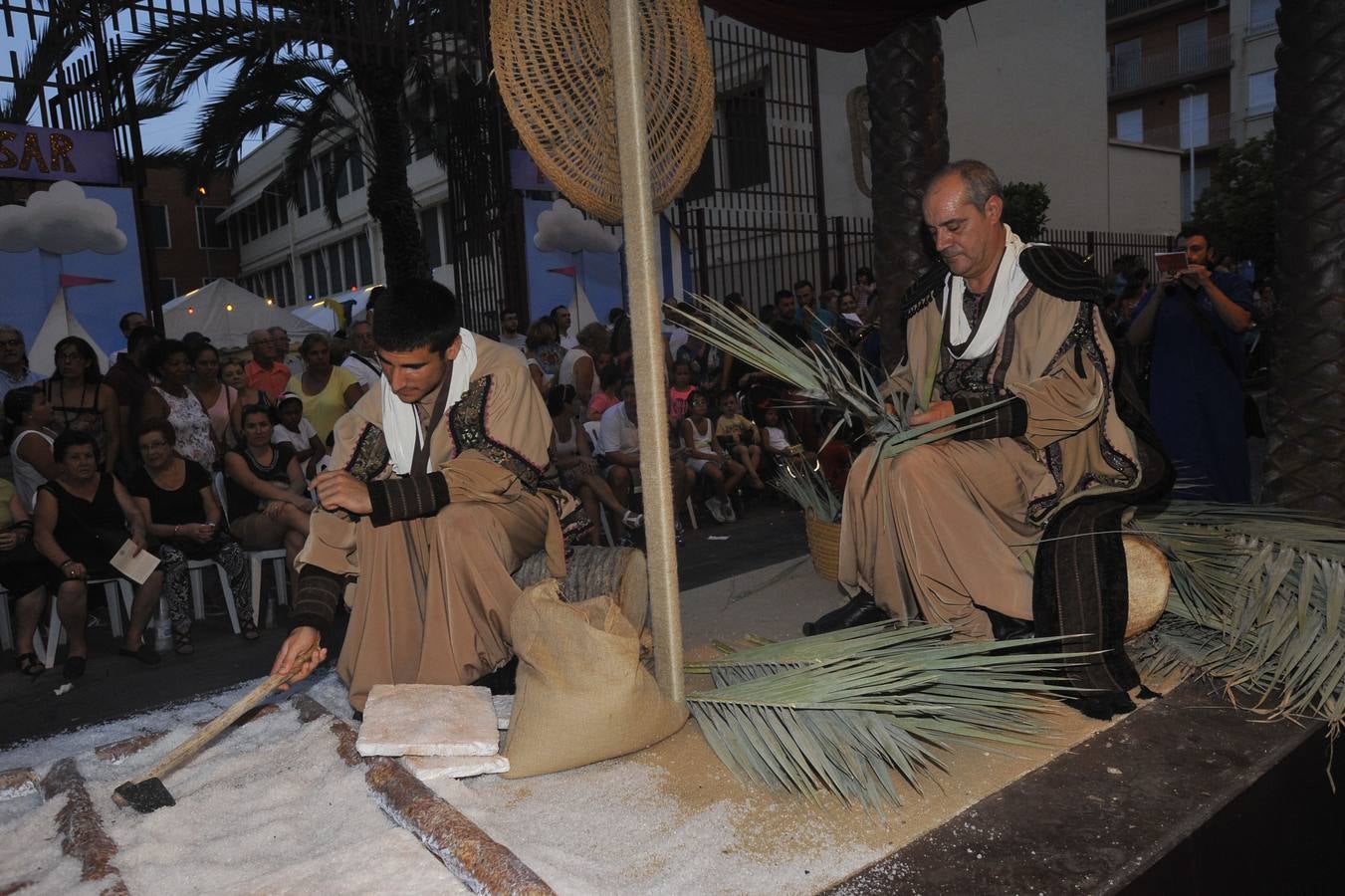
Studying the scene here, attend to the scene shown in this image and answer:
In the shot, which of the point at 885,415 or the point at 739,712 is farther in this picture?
the point at 885,415

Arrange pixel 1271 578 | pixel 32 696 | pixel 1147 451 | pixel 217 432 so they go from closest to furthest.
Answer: pixel 1271 578 → pixel 1147 451 → pixel 32 696 → pixel 217 432

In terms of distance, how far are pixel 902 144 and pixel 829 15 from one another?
33.5 inches

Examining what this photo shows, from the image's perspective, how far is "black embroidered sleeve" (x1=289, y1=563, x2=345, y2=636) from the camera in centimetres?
277

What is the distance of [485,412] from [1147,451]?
6.67 feet

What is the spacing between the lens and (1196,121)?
3272cm

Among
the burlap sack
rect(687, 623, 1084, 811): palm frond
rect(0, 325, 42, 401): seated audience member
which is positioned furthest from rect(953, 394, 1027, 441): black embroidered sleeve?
rect(0, 325, 42, 401): seated audience member

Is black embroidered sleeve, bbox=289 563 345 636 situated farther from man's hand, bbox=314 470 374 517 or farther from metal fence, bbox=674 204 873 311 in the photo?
metal fence, bbox=674 204 873 311

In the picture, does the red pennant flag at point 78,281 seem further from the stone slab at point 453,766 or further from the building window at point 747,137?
the building window at point 747,137

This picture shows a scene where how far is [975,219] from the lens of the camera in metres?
3.11

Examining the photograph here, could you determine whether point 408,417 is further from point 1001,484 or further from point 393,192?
point 393,192

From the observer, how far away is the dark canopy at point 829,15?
3.86m

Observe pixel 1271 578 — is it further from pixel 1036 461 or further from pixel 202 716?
pixel 202 716

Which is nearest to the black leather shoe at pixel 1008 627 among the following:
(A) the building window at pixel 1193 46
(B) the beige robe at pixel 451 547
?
(B) the beige robe at pixel 451 547

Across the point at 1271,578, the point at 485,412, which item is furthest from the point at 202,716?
the point at 1271,578
